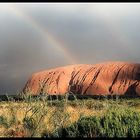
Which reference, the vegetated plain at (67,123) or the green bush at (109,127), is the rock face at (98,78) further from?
the green bush at (109,127)

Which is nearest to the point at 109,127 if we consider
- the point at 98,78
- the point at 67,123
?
the point at 67,123

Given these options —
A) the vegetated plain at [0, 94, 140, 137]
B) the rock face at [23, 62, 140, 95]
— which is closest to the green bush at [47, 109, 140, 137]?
the vegetated plain at [0, 94, 140, 137]

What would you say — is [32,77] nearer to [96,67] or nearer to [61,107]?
[96,67]

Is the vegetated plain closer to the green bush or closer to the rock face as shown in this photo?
the green bush

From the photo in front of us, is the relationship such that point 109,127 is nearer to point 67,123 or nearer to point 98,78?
point 67,123

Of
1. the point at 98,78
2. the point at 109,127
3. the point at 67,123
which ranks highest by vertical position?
the point at 109,127

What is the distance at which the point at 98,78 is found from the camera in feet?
523

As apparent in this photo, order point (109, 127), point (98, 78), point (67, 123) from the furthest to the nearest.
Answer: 1. point (98, 78)
2. point (67, 123)
3. point (109, 127)

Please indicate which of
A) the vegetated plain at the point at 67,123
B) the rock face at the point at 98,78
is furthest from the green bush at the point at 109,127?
the rock face at the point at 98,78

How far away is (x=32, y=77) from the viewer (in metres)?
171

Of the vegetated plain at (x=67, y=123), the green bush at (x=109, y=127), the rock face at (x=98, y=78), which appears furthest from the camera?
the rock face at (x=98, y=78)

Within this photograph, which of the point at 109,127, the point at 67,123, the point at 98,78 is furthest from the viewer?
the point at 98,78

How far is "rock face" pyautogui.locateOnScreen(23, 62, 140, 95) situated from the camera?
152 metres

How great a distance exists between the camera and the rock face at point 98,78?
151750mm
